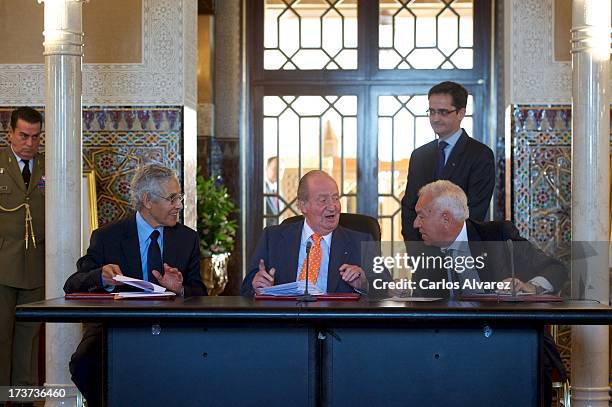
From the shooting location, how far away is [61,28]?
6.09 metres

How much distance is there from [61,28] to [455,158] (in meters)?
2.42

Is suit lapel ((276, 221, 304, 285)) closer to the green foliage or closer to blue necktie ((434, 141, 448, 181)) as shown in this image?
blue necktie ((434, 141, 448, 181))

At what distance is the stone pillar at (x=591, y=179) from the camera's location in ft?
19.8

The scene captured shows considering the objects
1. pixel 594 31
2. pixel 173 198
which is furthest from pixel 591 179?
pixel 173 198

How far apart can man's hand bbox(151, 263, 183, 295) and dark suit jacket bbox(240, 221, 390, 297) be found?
0.32 m

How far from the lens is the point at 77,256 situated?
6121 millimetres

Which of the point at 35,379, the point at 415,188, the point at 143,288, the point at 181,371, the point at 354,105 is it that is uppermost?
the point at 354,105

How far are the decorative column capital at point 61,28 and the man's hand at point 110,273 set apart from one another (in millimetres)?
1785

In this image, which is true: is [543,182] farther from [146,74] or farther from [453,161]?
[146,74]

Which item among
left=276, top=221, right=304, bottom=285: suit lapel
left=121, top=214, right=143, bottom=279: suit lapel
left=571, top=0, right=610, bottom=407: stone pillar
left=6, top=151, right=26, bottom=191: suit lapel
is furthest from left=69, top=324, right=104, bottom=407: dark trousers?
left=571, top=0, right=610, bottom=407: stone pillar

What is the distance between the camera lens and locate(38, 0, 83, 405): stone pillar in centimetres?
607

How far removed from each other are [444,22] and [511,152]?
3.63 metres

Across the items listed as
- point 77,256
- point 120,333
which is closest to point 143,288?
point 120,333

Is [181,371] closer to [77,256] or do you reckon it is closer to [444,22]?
[77,256]
